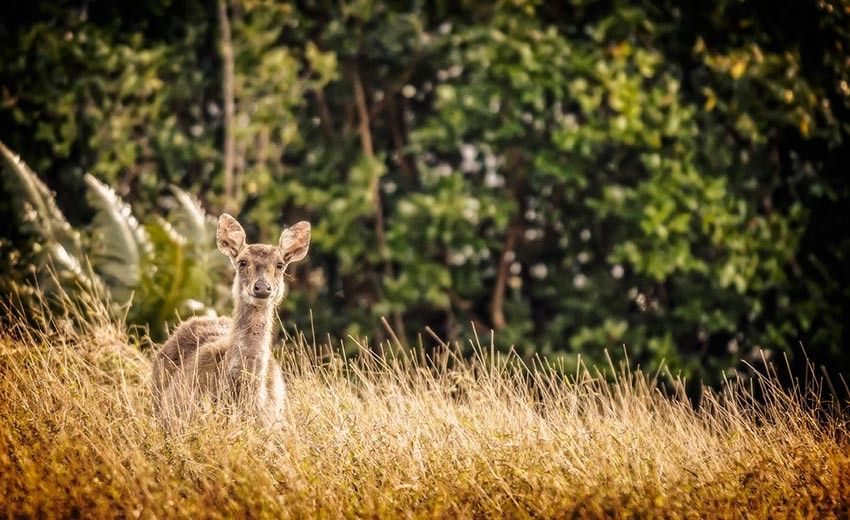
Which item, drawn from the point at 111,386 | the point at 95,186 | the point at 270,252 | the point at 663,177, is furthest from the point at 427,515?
the point at 663,177

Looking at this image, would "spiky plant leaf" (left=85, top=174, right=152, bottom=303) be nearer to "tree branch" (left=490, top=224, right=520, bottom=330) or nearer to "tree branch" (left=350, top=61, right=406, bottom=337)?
"tree branch" (left=350, top=61, right=406, bottom=337)

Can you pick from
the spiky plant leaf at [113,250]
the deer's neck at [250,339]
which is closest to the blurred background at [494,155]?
the spiky plant leaf at [113,250]

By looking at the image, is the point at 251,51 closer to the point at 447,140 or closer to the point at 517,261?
the point at 447,140

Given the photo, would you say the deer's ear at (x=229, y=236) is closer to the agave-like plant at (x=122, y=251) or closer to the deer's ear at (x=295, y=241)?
the deer's ear at (x=295, y=241)

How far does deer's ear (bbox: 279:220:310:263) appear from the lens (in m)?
5.82

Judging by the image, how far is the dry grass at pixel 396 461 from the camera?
487 centimetres

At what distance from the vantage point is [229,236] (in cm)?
580

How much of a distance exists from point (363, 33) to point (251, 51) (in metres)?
0.94

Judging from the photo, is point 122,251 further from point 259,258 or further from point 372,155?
point 259,258

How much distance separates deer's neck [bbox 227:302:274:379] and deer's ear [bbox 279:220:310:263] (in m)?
0.27

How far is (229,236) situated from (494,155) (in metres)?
4.48

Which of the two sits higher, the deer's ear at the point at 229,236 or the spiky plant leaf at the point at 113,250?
the deer's ear at the point at 229,236

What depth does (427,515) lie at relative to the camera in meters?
4.80

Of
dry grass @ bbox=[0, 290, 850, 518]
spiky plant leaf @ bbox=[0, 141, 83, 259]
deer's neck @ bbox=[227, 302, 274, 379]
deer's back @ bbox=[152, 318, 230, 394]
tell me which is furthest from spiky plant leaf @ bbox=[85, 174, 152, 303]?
deer's neck @ bbox=[227, 302, 274, 379]
